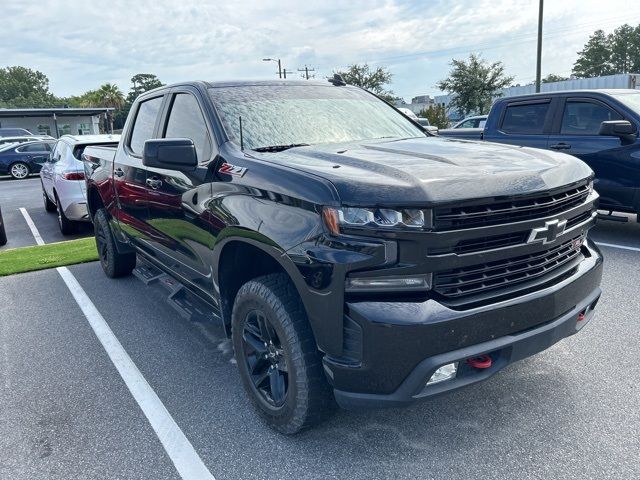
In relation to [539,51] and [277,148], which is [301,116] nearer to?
[277,148]

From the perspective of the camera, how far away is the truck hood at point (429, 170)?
2211 millimetres

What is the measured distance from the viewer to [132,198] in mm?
4414

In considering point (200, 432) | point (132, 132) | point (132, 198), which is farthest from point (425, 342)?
point (132, 132)

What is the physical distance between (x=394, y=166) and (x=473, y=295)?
71 cm

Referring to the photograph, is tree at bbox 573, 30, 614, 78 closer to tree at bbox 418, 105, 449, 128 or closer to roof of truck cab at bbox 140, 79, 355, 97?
tree at bbox 418, 105, 449, 128

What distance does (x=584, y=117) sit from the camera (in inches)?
273

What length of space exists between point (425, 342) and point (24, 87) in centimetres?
14408

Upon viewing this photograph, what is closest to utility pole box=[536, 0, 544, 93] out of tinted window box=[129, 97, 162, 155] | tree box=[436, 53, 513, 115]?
tree box=[436, 53, 513, 115]

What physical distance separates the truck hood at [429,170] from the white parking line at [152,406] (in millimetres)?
1531

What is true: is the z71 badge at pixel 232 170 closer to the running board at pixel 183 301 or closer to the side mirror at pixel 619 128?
the running board at pixel 183 301

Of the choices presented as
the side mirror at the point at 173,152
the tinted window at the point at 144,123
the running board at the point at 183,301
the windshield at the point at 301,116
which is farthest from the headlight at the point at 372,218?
the tinted window at the point at 144,123

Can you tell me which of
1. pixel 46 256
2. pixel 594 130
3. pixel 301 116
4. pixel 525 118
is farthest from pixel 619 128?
pixel 46 256

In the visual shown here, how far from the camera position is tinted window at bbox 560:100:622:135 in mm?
6715

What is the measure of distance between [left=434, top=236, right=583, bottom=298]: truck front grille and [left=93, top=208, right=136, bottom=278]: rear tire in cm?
425
